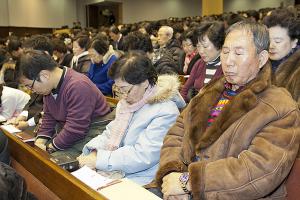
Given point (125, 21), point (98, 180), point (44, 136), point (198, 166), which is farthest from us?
point (125, 21)

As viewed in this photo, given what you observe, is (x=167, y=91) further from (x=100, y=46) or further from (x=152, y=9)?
(x=152, y=9)

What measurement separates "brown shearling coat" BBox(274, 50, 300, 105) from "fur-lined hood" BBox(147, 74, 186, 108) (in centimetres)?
75

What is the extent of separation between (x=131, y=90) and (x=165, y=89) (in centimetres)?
20

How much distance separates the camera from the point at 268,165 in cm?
136

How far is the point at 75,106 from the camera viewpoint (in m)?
2.40

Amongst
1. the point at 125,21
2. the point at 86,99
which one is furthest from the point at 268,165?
the point at 125,21

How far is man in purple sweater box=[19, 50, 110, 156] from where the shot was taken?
2.38 meters

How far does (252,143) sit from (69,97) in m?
1.39

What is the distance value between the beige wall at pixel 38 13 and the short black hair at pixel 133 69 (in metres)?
13.7

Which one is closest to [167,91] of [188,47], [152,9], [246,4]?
[188,47]

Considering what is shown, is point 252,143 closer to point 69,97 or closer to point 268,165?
point 268,165

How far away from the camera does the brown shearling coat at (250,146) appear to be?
1.37m

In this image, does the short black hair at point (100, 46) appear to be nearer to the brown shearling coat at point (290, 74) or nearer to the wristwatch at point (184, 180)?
the brown shearling coat at point (290, 74)

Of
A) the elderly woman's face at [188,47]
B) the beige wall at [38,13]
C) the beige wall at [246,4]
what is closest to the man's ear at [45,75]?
the elderly woman's face at [188,47]
